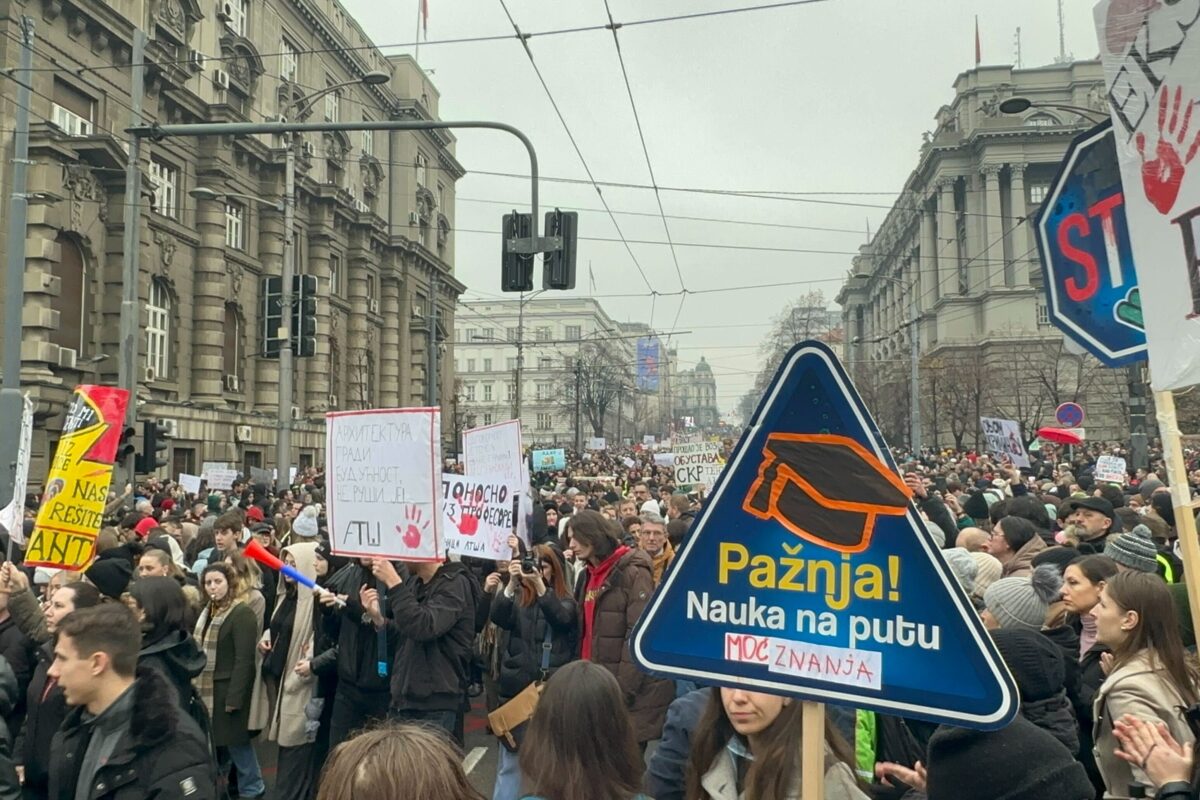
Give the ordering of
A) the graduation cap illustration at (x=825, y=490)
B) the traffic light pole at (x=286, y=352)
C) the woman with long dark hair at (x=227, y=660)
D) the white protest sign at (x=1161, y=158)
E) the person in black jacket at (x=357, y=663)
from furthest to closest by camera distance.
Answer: the traffic light pole at (x=286, y=352)
the woman with long dark hair at (x=227, y=660)
the person in black jacket at (x=357, y=663)
the white protest sign at (x=1161, y=158)
the graduation cap illustration at (x=825, y=490)

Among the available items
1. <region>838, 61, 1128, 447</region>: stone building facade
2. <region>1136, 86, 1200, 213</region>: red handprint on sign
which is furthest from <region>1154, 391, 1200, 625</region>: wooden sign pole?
<region>838, 61, 1128, 447</region>: stone building facade

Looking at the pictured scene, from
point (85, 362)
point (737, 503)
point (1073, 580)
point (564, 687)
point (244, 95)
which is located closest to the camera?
point (737, 503)

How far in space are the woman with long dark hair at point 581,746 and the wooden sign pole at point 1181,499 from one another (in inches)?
58.9

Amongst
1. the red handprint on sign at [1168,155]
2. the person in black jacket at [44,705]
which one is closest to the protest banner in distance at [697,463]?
the person in black jacket at [44,705]

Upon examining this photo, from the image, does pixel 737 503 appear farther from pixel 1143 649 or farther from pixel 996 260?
pixel 996 260

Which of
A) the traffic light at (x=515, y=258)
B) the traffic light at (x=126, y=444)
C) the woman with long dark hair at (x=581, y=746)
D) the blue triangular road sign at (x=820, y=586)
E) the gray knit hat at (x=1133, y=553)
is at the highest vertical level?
the traffic light at (x=515, y=258)

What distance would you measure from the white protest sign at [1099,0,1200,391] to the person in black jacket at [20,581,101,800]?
12.6 feet

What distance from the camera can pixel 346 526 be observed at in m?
6.09

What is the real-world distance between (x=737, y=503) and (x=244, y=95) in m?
34.7

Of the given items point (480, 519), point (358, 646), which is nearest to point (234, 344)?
point (480, 519)

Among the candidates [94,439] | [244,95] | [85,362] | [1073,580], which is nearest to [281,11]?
[244,95]

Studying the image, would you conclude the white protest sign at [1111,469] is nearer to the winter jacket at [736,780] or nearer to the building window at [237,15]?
the winter jacket at [736,780]

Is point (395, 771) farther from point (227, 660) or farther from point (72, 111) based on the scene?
point (72, 111)

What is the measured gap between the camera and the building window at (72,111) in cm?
2278
